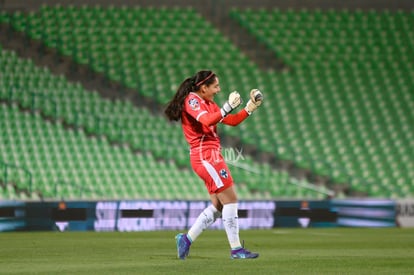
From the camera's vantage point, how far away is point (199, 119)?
10492mm

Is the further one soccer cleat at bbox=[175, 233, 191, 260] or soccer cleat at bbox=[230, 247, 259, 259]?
soccer cleat at bbox=[175, 233, 191, 260]

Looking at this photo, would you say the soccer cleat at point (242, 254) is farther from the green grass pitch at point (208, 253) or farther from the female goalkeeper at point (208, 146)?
the green grass pitch at point (208, 253)

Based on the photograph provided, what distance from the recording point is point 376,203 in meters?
20.4

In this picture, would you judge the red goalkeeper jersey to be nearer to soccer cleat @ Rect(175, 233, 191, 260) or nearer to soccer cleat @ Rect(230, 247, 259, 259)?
soccer cleat @ Rect(175, 233, 191, 260)

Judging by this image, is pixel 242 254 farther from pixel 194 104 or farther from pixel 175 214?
pixel 175 214

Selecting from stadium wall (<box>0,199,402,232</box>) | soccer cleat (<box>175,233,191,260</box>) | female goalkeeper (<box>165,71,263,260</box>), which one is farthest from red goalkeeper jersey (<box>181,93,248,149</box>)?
stadium wall (<box>0,199,402,232</box>)

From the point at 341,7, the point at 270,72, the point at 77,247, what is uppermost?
the point at 341,7

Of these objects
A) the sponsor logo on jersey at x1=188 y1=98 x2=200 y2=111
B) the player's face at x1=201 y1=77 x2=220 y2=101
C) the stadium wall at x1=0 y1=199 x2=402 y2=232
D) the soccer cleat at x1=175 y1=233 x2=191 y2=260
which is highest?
the player's face at x1=201 y1=77 x2=220 y2=101

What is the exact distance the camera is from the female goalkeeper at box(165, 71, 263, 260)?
34.9 feet

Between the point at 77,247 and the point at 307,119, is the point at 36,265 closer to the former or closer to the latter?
the point at 77,247

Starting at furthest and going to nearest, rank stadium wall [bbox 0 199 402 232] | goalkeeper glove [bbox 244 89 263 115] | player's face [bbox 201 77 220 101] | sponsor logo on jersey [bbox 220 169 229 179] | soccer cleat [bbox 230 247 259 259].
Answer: stadium wall [bbox 0 199 402 232], player's face [bbox 201 77 220 101], soccer cleat [bbox 230 247 259 259], sponsor logo on jersey [bbox 220 169 229 179], goalkeeper glove [bbox 244 89 263 115]

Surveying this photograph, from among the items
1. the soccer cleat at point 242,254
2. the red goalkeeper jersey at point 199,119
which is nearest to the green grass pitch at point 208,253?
the soccer cleat at point 242,254

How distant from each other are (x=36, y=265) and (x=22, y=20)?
58.8ft

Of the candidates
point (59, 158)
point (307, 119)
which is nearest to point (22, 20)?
point (59, 158)
